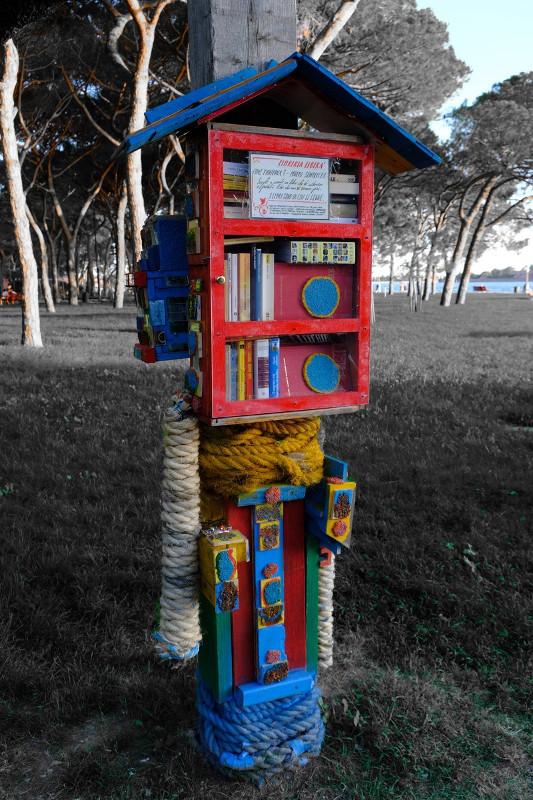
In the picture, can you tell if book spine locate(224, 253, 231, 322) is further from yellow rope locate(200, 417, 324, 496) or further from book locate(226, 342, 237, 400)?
yellow rope locate(200, 417, 324, 496)

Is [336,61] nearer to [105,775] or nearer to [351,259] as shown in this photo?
[351,259]

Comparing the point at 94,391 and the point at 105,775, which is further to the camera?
the point at 94,391

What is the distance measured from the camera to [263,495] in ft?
7.50

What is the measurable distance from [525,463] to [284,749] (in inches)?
151

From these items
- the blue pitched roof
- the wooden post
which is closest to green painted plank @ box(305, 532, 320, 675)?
the blue pitched roof

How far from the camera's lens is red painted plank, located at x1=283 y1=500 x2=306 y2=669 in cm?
242

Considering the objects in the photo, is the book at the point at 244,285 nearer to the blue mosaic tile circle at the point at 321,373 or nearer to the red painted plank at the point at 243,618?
the blue mosaic tile circle at the point at 321,373

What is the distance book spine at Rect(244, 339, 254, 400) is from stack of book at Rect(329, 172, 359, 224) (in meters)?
0.54

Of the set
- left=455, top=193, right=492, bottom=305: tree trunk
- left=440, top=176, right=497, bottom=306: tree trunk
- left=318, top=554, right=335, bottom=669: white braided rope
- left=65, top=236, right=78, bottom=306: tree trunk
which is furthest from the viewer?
left=65, top=236, right=78, bottom=306: tree trunk

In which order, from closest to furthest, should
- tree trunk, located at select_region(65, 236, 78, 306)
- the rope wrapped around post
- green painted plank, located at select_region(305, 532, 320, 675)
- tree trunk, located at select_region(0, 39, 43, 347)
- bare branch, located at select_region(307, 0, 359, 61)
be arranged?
the rope wrapped around post, green painted plank, located at select_region(305, 532, 320, 675), bare branch, located at select_region(307, 0, 359, 61), tree trunk, located at select_region(0, 39, 43, 347), tree trunk, located at select_region(65, 236, 78, 306)

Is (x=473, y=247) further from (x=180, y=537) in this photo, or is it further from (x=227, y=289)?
(x=180, y=537)

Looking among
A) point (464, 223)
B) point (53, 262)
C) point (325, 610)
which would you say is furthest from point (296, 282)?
point (53, 262)

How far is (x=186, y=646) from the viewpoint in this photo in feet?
7.55

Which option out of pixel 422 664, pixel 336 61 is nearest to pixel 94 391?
pixel 422 664
